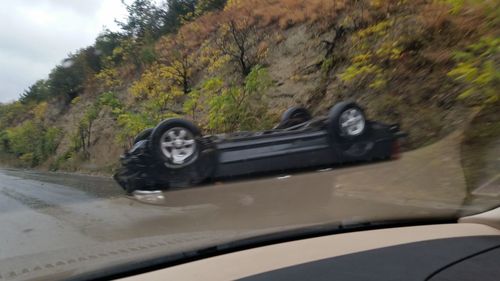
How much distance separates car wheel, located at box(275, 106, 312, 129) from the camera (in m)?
6.57

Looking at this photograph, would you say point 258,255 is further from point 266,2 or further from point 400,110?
point 266,2

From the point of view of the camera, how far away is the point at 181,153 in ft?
17.9

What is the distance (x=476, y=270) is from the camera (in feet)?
9.69

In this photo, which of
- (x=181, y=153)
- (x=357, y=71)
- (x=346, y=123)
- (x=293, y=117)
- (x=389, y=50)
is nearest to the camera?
(x=181, y=153)

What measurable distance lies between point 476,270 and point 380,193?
8.66ft

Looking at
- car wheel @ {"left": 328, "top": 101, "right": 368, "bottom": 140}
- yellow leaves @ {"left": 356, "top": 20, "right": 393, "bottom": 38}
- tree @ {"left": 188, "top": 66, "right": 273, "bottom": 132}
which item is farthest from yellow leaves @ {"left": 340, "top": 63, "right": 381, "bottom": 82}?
car wheel @ {"left": 328, "top": 101, "right": 368, "bottom": 140}

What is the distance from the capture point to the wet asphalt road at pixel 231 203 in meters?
3.55

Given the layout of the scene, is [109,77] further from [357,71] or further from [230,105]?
[357,71]

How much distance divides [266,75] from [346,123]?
11.3 feet

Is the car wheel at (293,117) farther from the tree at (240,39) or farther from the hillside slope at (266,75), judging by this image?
the tree at (240,39)

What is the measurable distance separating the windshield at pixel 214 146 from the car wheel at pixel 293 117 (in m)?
0.04

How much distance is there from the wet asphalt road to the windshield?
2 centimetres

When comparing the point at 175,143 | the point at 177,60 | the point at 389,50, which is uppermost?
the point at 389,50

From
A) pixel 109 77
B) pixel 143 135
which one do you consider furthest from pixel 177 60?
pixel 143 135
